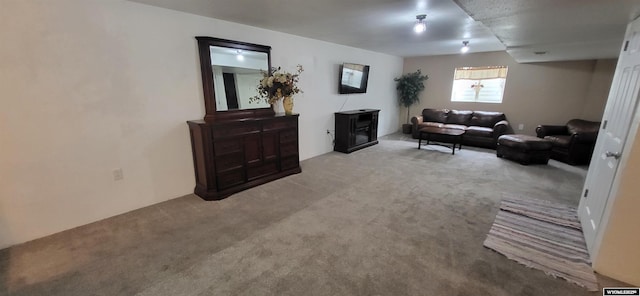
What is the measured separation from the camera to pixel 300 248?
2.13 m

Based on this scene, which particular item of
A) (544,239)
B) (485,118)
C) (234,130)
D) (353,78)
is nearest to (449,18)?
(544,239)

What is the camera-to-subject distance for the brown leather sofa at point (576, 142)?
14.4ft

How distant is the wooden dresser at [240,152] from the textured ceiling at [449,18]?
1.26 meters

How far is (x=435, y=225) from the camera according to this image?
249cm

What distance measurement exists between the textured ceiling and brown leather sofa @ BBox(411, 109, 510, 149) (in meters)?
2.13

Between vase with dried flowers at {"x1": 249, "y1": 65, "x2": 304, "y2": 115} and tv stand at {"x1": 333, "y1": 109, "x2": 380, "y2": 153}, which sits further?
tv stand at {"x1": 333, "y1": 109, "x2": 380, "y2": 153}

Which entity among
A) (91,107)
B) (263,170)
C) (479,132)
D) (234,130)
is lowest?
(263,170)

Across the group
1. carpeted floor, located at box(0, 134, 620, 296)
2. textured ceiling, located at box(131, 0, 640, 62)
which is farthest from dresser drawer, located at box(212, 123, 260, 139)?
textured ceiling, located at box(131, 0, 640, 62)

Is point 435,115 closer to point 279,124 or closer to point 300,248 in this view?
point 279,124

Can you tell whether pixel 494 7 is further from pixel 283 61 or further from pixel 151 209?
pixel 151 209

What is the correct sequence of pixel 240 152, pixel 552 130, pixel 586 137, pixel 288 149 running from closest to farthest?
1. pixel 240 152
2. pixel 288 149
3. pixel 586 137
4. pixel 552 130

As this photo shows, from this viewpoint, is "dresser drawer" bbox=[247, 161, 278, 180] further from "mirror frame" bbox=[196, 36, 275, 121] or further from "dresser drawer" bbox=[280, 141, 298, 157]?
"mirror frame" bbox=[196, 36, 275, 121]

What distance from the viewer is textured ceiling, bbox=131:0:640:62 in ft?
6.27

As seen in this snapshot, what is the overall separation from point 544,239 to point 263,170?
3160mm
